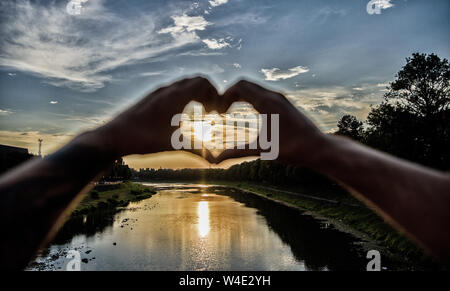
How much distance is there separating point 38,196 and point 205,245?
32911mm

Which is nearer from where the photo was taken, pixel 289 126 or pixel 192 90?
pixel 289 126

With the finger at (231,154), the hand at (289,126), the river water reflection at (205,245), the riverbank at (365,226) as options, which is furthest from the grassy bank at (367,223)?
the hand at (289,126)

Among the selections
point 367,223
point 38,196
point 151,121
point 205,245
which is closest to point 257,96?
point 151,121

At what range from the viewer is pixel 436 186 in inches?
33.9

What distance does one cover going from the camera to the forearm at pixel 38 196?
2.71 ft

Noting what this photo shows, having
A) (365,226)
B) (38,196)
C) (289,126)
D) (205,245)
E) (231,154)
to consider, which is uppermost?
(289,126)

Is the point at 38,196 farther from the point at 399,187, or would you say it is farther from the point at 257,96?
the point at 399,187

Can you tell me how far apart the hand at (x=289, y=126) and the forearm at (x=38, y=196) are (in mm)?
773

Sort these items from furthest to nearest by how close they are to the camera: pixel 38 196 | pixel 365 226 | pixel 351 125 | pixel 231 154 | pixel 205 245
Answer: pixel 351 125
pixel 365 226
pixel 205 245
pixel 231 154
pixel 38 196

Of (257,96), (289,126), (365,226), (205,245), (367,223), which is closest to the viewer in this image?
(289,126)

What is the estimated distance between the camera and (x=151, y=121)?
1278mm

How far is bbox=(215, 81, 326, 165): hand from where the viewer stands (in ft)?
3.83
